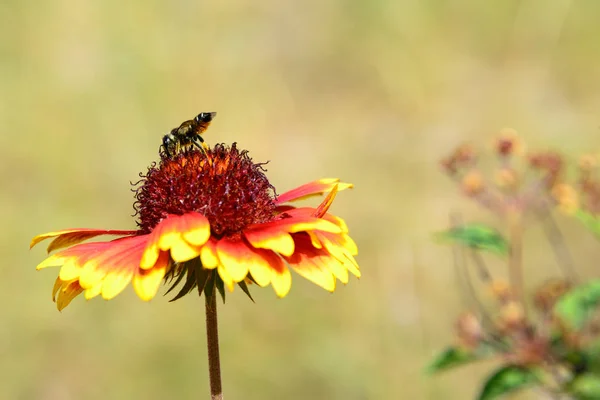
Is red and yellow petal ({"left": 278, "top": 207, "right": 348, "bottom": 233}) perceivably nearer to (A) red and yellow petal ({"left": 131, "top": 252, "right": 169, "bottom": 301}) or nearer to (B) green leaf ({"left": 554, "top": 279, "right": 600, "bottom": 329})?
(A) red and yellow petal ({"left": 131, "top": 252, "right": 169, "bottom": 301})

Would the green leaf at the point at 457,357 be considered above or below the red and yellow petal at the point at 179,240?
below

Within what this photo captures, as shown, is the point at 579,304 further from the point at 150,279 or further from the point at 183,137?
the point at 150,279

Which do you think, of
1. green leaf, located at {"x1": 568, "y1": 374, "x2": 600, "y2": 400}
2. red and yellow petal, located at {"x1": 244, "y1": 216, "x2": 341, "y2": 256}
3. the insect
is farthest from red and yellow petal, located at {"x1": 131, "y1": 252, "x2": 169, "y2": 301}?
green leaf, located at {"x1": 568, "y1": 374, "x2": 600, "y2": 400}

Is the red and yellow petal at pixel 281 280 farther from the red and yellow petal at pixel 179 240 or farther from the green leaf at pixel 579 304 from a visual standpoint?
the green leaf at pixel 579 304

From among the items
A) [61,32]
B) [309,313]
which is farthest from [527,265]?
[61,32]

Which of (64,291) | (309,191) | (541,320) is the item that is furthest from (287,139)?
(64,291)

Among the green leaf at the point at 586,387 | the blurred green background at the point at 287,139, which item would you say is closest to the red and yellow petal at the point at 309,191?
the green leaf at the point at 586,387

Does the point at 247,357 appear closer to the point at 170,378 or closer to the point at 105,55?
the point at 170,378
